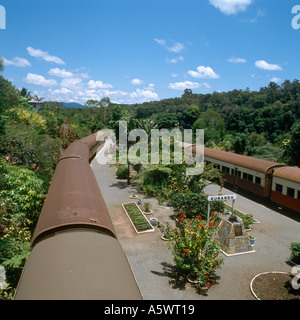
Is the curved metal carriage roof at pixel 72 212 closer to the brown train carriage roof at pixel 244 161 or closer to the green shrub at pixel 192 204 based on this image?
the green shrub at pixel 192 204

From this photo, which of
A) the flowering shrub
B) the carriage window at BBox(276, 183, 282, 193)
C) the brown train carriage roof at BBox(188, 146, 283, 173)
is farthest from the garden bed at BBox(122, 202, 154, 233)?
the brown train carriage roof at BBox(188, 146, 283, 173)

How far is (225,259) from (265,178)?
405 inches

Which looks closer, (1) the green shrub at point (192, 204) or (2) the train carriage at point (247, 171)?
(1) the green shrub at point (192, 204)

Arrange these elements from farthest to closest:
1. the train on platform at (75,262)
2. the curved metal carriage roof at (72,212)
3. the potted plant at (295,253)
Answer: the potted plant at (295,253)
the curved metal carriage roof at (72,212)
the train on platform at (75,262)

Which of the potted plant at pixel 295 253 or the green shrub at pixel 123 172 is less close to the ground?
the green shrub at pixel 123 172

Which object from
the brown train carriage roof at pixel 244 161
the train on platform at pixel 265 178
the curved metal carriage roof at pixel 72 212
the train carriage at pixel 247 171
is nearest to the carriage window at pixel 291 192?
the train on platform at pixel 265 178

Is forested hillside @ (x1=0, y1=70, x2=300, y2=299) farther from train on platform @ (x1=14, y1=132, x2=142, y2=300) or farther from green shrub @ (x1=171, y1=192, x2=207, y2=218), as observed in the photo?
green shrub @ (x1=171, y1=192, x2=207, y2=218)

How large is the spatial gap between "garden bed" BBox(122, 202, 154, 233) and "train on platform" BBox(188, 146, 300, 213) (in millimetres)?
10371

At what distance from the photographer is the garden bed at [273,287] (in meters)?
9.18

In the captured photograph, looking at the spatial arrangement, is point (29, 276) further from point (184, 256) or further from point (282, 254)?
point (282, 254)

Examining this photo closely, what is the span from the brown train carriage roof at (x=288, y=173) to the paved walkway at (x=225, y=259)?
2.74 meters

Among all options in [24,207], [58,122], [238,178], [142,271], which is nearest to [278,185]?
[238,178]

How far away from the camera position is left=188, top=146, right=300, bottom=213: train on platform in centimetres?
1758
